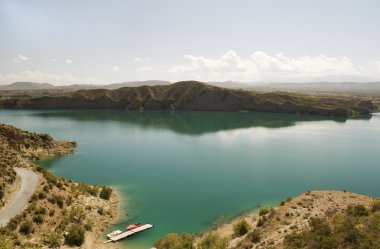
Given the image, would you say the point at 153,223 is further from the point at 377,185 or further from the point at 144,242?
the point at 377,185

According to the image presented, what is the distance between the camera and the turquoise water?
35.2 metres

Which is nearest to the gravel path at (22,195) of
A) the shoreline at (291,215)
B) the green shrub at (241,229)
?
the shoreline at (291,215)

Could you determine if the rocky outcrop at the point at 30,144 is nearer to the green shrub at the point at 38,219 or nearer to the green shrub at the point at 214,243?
the green shrub at the point at 38,219

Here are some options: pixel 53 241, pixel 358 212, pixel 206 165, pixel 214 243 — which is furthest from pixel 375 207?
pixel 206 165

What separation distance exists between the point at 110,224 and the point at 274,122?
9352 cm

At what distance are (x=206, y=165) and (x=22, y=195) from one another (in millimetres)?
30589

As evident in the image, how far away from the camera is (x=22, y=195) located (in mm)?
29859

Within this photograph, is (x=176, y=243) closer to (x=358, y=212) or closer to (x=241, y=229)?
(x=241, y=229)

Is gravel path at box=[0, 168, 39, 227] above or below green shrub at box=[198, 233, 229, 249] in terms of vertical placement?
above

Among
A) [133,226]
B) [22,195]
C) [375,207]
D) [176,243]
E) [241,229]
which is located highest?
[22,195]

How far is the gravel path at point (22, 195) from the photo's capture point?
1030 inches

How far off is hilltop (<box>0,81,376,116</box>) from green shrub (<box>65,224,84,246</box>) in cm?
12758

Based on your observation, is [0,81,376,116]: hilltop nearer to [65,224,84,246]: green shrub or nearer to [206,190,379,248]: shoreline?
[206,190,379,248]: shoreline

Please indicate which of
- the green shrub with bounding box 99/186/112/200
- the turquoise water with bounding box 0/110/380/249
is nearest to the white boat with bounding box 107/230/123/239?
the turquoise water with bounding box 0/110/380/249
